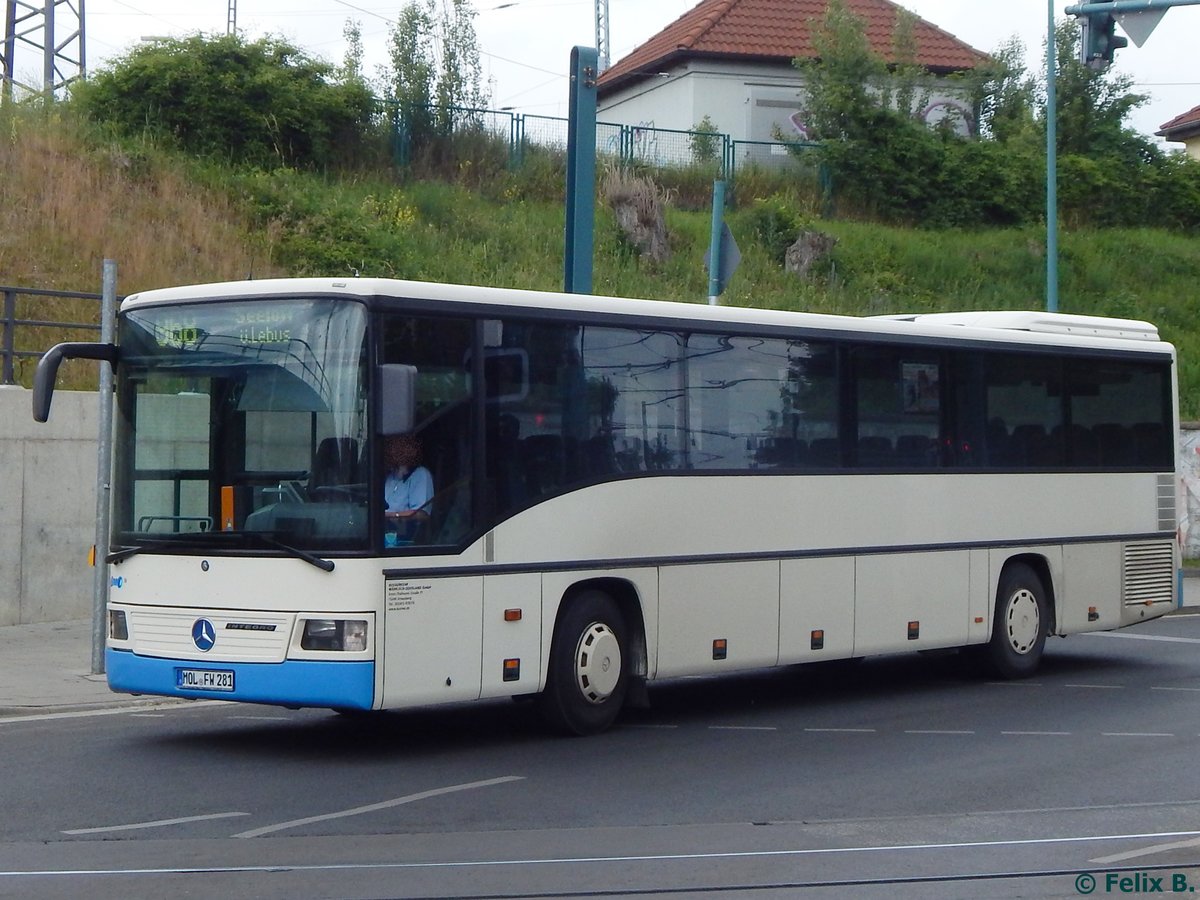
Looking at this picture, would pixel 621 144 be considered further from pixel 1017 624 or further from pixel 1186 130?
pixel 1186 130

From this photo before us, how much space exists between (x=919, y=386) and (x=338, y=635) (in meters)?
6.19

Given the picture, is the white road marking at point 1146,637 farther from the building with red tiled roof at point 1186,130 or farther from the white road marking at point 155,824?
the building with red tiled roof at point 1186,130

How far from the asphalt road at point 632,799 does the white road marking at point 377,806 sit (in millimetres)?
27

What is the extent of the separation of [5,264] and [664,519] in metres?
13.9

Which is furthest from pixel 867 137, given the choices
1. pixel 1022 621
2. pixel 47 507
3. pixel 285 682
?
pixel 285 682

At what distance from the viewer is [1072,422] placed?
16.0m

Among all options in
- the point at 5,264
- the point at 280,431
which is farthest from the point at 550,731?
the point at 5,264

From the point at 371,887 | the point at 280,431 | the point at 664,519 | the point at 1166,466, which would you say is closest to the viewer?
the point at 371,887

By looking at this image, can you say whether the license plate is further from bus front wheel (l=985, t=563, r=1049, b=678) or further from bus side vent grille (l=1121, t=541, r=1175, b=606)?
bus side vent grille (l=1121, t=541, r=1175, b=606)

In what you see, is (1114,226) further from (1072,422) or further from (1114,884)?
(1114,884)

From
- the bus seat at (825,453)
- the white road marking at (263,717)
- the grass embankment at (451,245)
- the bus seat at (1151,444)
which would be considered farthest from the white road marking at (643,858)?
the grass embankment at (451,245)

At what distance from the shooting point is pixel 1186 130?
5900 centimetres

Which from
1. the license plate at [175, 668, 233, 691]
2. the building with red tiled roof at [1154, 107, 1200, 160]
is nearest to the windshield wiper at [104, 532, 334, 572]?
the license plate at [175, 668, 233, 691]

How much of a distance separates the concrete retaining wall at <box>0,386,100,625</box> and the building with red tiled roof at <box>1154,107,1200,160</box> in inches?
1900
